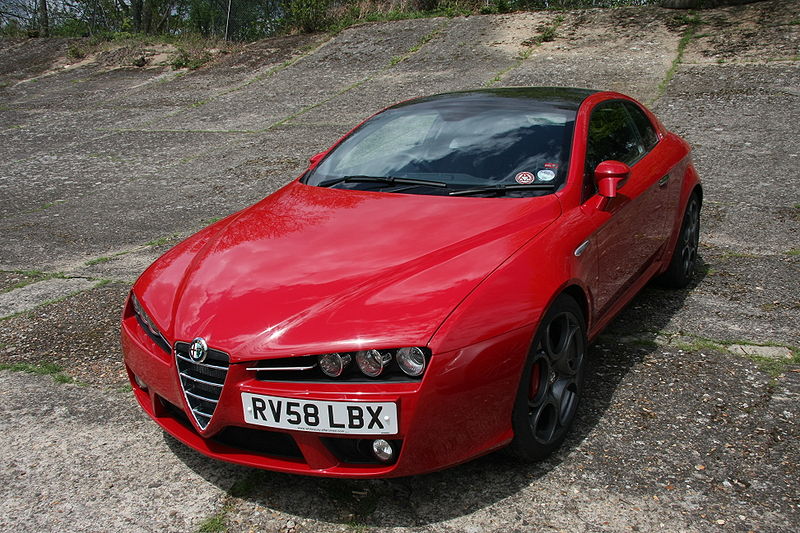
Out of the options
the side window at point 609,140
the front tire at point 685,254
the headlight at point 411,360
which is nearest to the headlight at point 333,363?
the headlight at point 411,360

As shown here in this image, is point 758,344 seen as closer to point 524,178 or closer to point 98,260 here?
point 524,178

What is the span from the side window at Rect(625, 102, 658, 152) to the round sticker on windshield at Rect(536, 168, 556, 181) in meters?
1.22

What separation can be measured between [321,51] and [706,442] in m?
13.4

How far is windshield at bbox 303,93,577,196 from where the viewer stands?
3.62 m

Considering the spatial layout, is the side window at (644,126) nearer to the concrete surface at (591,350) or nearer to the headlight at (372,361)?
the concrete surface at (591,350)

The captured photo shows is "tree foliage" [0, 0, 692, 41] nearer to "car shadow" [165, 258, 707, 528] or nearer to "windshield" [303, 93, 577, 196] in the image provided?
"windshield" [303, 93, 577, 196]

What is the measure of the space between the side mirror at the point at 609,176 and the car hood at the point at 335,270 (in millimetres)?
333

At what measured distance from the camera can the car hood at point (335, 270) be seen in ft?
8.48

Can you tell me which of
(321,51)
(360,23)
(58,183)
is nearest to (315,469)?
(58,183)

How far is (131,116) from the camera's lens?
12727 millimetres

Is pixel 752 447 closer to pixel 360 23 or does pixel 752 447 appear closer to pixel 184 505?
pixel 184 505

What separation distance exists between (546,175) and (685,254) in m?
1.76

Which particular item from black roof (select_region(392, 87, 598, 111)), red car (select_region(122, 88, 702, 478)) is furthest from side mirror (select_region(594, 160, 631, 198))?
black roof (select_region(392, 87, 598, 111))

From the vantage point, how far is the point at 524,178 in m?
3.56
